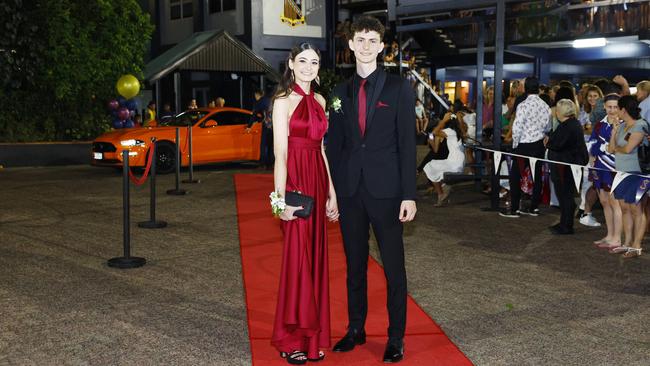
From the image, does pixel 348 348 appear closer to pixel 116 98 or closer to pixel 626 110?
pixel 626 110

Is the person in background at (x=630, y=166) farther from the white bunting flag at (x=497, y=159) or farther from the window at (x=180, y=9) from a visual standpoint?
the window at (x=180, y=9)

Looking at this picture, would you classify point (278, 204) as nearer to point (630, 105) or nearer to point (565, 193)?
point (630, 105)

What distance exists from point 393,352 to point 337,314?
4.06 ft

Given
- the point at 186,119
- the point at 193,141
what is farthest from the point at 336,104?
the point at 186,119

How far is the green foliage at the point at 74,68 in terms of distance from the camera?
2106 cm

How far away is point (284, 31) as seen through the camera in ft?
99.5

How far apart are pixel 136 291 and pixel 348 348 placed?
2.48 meters

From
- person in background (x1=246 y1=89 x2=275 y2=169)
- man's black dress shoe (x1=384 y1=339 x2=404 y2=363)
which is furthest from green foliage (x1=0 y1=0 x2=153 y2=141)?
man's black dress shoe (x1=384 y1=339 x2=404 y2=363)

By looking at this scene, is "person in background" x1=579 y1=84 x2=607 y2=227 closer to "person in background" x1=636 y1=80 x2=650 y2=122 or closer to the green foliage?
"person in background" x1=636 y1=80 x2=650 y2=122

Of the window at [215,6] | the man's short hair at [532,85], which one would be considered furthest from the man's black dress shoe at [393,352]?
the window at [215,6]

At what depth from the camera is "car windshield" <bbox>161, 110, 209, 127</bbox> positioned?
59.0 ft

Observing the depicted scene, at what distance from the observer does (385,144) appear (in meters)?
4.57

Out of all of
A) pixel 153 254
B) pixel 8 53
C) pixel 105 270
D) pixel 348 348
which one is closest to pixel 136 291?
pixel 105 270

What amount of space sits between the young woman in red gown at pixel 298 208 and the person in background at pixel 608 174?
4.79 metres
